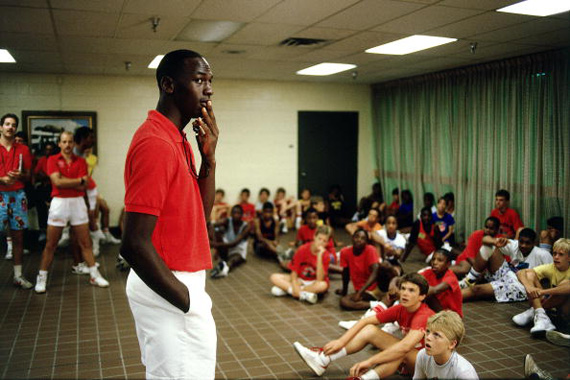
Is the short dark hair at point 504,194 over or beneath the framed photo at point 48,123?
beneath

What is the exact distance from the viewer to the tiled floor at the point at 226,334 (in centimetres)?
382

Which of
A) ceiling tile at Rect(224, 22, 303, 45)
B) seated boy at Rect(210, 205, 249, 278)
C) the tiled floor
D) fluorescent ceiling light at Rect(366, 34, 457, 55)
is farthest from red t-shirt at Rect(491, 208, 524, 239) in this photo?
ceiling tile at Rect(224, 22, 303, 45)

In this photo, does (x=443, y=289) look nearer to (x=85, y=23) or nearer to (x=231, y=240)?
(x=231, y=240)

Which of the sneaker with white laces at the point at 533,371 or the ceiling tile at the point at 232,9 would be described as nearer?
the sneaker with white laces at the point at 533,371

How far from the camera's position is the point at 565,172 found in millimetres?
6496

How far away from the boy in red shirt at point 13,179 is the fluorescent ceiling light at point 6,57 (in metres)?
1.72

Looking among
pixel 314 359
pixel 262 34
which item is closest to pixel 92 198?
pixel 262 34

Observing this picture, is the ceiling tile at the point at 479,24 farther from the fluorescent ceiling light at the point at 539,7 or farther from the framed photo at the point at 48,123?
the framed photo at the point at 48,123

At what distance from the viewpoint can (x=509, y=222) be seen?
6824 millimetres

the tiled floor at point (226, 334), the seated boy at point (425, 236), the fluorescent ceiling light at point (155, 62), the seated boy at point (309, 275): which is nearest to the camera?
the tiled floor at point (226, 334)

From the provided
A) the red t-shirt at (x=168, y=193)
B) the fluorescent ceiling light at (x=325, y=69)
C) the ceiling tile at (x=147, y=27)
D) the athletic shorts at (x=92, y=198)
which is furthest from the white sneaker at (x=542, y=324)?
the athletic shorts at (x=92, y=198)

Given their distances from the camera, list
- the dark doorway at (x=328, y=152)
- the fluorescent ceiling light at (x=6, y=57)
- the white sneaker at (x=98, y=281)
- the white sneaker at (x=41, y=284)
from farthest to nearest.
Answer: the dark doorway at (x=328, y=152)
the fluorescent ceiling light at (x=6, y=57)
the white sneaker at (x=98, y=281)
the white sneaker at (x=41, y=284)

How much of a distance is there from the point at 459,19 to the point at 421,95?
173 inches

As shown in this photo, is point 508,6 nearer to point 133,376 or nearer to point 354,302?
point 354,302
